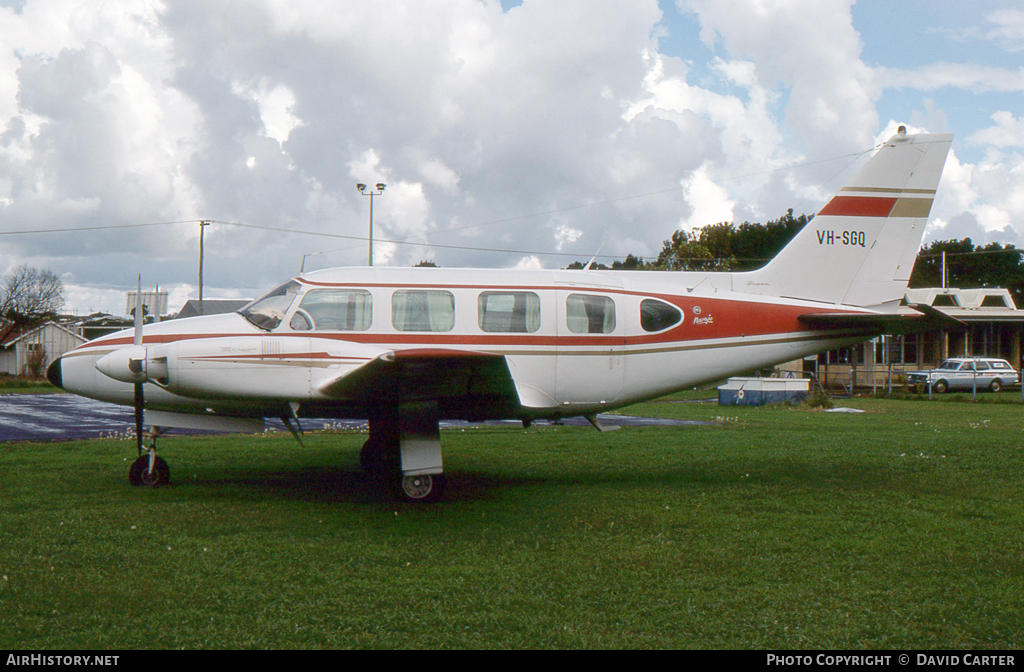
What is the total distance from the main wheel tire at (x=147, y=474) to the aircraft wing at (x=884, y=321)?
29.6 feet

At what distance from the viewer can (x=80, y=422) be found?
18906 millimetres

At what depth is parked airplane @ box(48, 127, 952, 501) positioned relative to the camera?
8.50 m

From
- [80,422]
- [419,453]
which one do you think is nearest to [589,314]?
[419,453]

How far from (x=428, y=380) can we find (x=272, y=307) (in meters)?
2.48

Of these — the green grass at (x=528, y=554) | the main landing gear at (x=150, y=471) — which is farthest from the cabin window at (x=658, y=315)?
the main landing gear at (x=150, y=471)

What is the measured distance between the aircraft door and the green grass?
1349 millimetres

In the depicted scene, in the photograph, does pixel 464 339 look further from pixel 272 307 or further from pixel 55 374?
pixel 55 374

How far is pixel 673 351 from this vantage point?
10.2 metres

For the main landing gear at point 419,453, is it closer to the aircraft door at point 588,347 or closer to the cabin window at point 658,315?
the aircraft door at point 588,347

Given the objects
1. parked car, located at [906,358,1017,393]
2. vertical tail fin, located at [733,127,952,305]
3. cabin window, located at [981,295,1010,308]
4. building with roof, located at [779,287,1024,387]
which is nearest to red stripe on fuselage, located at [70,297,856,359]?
vertical tail fin, located at [733,127,952,305]

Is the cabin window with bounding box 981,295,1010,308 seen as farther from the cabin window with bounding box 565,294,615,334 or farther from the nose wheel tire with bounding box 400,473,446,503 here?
the nose wheel tire with bounding box 400,473,446,503
